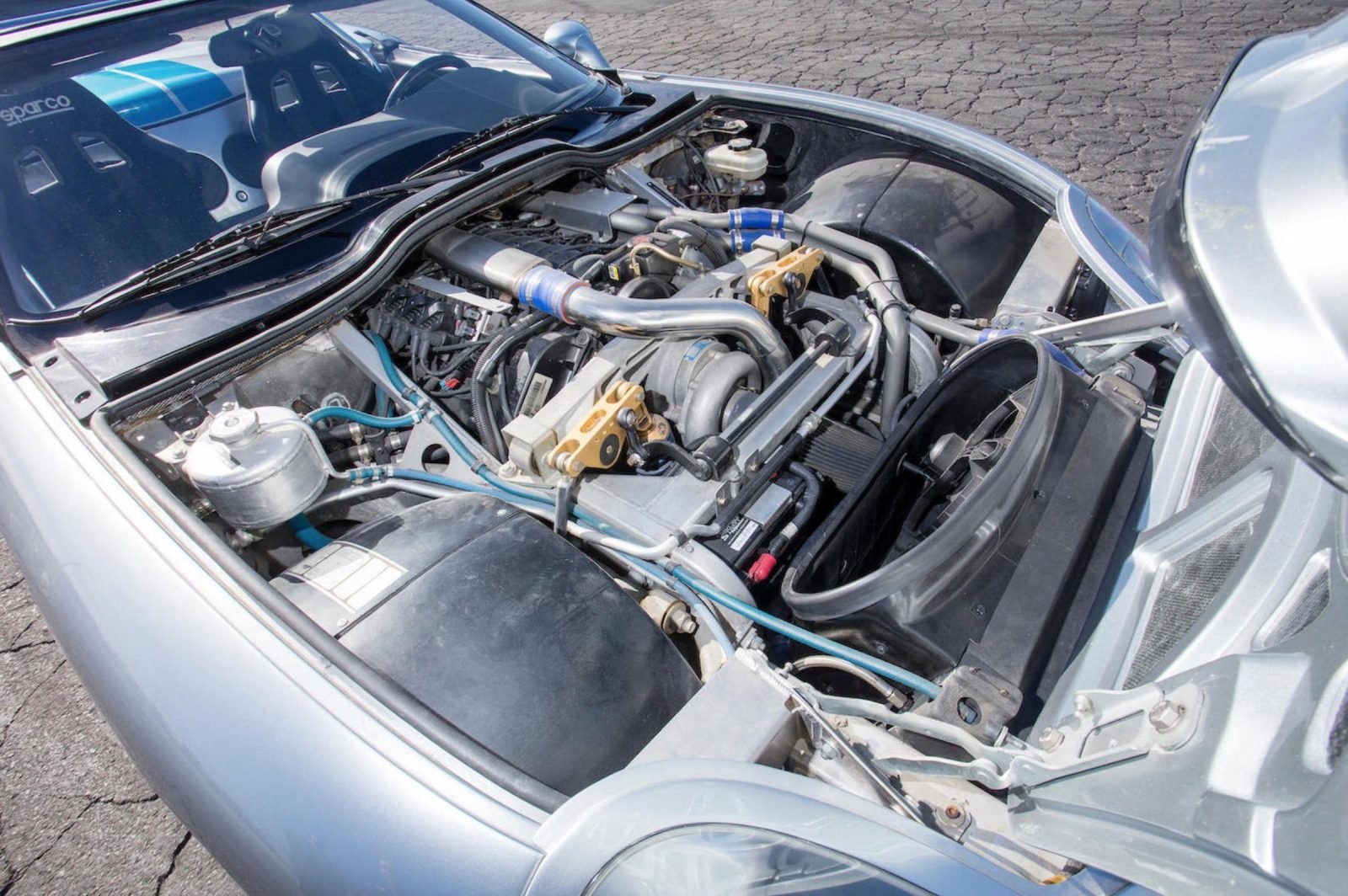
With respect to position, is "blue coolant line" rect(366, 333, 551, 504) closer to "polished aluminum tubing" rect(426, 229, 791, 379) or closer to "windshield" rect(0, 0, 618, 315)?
"polished aluminum tubing" rect(426, 229, 791, 379)

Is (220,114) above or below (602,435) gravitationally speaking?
above

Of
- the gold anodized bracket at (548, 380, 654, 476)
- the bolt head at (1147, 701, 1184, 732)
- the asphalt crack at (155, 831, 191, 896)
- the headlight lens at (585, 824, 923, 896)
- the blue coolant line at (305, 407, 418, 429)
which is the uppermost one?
the bolt head at (1147, 701, 1184, 732)

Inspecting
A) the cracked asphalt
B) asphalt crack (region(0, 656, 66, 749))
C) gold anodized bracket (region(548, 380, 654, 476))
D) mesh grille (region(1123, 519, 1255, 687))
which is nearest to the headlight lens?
mesh grille (region(1123, 519, 1255, 687))

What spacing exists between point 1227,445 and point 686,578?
90 centimetres

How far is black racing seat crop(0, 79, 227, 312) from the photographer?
170 cm

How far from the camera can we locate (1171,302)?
0.73 metres

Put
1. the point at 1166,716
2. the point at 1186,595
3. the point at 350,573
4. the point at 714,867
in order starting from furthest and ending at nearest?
the point at 350,573
the point at 1186,595
the point at 714,867
the point at 1166,716

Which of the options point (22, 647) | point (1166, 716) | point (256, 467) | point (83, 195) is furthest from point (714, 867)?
point (22, 647)

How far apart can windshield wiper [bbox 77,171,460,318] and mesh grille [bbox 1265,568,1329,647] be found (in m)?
1.96

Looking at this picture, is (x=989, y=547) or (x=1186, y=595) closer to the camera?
(x=1186, y=595)

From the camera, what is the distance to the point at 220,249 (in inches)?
68.4

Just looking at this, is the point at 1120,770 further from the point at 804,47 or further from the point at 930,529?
the point at 804,47

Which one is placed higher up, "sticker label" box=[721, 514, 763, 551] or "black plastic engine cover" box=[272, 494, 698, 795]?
"sticker label" box=[721, 514, 763, 551]

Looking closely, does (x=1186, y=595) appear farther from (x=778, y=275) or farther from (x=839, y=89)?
(x=839, y=89)
